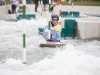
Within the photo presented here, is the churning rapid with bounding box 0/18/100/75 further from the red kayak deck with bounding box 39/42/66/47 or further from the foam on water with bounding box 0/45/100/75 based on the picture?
the red kayak deck with bounding box 39/42/66/47

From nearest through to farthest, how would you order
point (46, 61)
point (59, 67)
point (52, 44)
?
point (59, 67) < point (46, 61) < point (52, 44)

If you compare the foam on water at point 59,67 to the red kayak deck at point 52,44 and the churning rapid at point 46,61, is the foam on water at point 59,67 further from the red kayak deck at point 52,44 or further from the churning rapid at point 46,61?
the red kayak deck at point 52,44

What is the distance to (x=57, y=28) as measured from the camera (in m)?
11.0

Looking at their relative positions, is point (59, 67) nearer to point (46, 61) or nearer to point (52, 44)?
point (46, 61)

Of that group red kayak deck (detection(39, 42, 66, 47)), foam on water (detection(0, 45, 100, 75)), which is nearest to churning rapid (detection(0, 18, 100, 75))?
foam on water (detection(0, 45, 100, 75))

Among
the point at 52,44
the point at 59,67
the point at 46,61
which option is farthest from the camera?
the point at 52,44

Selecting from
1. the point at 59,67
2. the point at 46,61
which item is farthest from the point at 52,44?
the point at 59,67

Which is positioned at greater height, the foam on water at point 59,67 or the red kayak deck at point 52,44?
the foam on water at point 59,67

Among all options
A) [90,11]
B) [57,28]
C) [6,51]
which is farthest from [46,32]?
[90,11]

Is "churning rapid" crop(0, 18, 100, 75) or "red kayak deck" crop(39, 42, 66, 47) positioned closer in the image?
"churning rapid" crop(0, 18, 100, 75)

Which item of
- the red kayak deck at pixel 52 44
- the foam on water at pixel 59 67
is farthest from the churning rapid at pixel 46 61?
the red kayak deck at pixel 52 44

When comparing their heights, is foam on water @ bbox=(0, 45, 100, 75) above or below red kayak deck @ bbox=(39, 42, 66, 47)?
above

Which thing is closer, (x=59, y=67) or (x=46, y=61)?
(x=59, y=67)

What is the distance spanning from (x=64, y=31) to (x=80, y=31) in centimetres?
80
